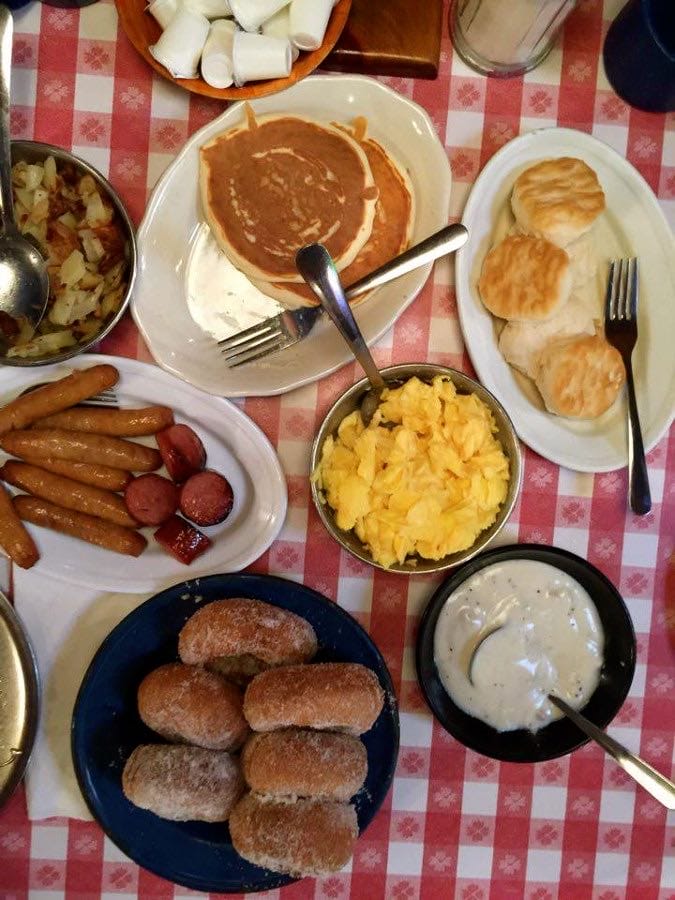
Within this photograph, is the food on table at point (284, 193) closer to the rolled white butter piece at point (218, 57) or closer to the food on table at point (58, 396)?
the rolled white butter piece at point (218, 57)

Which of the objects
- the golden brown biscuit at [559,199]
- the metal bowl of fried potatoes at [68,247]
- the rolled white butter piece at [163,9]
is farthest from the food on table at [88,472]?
the golden brown biscuit at [559,199]

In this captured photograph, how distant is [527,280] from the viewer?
1.70 m

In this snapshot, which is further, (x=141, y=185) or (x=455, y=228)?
(x=141, y=185)

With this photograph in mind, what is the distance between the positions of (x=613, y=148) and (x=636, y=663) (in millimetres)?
1295

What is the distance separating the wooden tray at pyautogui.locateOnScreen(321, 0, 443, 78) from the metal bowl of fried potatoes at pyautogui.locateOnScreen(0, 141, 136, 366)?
656mm

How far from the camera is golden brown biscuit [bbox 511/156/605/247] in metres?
1.70

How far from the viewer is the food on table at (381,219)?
5.66ft

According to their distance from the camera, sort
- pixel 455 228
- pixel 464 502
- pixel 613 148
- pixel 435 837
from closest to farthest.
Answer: pixel 455 228 → pixel 464 502 → pixel 613 148 → pixel 435 837

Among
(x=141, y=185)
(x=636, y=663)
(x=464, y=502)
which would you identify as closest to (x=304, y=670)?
(x=464, y=502)

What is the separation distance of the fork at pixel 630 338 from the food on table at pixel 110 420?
1.11 m

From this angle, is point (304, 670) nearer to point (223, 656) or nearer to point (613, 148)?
point (223, 656)

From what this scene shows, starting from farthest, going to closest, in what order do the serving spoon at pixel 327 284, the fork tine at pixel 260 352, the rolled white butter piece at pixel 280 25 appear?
the fork tine at pixel 260 352 → the rolled white butter piece at pixel 280 25 → the serving spoon at pixel 327 284

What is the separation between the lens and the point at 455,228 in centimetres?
159

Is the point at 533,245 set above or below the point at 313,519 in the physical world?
above
